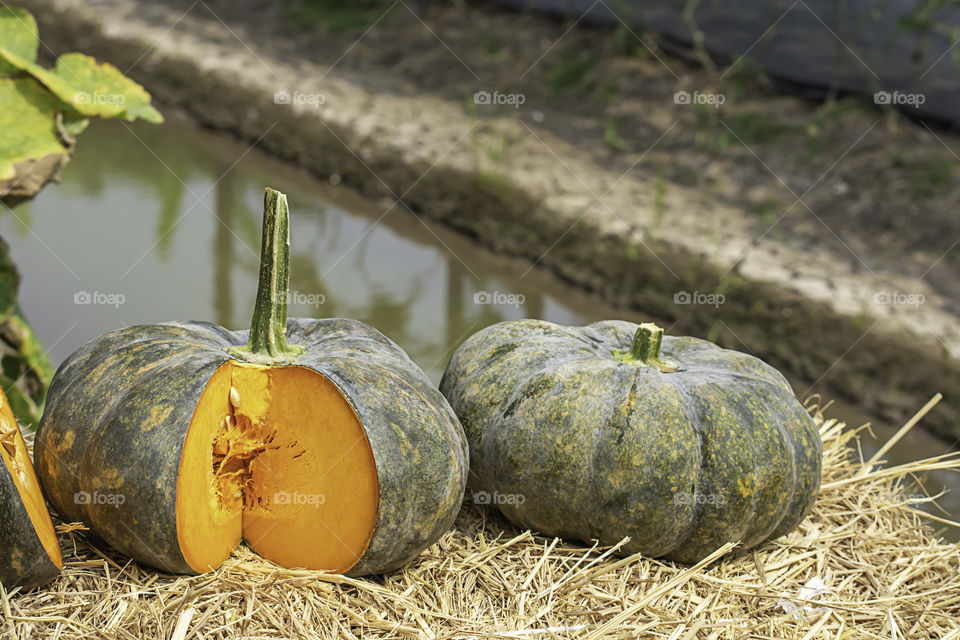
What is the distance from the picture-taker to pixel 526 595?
2164 mm

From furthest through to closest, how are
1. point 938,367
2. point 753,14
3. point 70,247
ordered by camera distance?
point 753,14
point 70,247
point 938,367

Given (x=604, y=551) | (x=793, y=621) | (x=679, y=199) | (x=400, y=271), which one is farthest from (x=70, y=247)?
(x=793, y=621)

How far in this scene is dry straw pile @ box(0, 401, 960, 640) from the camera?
1.93 m

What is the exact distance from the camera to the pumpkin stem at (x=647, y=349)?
2.44 m

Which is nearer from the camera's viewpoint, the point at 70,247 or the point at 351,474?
the point at 351,474

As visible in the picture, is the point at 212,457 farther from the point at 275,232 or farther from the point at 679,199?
the point at 679,199

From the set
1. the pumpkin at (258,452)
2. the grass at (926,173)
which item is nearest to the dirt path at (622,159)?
the grass at (926,173)

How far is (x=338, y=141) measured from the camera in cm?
722

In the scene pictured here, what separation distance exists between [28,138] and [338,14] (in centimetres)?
746

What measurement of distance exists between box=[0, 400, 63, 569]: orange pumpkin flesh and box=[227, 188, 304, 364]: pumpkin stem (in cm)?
49

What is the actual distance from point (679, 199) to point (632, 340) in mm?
3908

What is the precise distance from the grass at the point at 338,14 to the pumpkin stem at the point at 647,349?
7.96 meters

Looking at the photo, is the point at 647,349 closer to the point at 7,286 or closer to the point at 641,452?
the point at 641,452

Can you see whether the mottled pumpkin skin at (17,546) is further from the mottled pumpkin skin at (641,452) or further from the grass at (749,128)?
the grass at (749,128)
